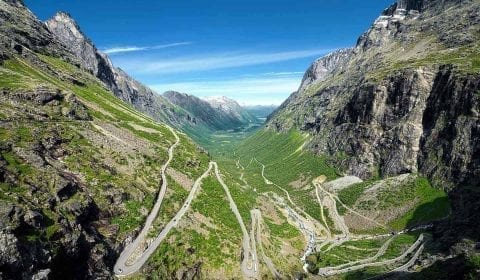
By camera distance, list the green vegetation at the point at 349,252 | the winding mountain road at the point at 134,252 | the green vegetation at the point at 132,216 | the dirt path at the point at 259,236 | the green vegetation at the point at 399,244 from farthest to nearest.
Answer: the green vegetation at the point at 399,244 → the green vegetation at the point at 349,252 → the dirt path at the point at 259,236 → the green vegetation at the point at 132,216 → the winding mountain road at the point at 134,252

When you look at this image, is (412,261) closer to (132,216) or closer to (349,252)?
(349,252)

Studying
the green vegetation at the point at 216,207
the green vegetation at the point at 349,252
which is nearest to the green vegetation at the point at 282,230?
the green vegetation at the point at 349,252

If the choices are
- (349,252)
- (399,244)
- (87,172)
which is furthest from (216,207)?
(399,244)

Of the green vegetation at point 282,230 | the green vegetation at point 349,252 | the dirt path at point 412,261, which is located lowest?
the green vegetation at point 349,252

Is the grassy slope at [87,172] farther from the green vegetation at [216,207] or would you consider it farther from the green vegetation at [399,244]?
the green vegetation at [399,244]

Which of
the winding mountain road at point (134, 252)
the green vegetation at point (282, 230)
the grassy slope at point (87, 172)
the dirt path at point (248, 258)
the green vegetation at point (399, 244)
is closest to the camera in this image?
the grassy slope at point (87, 172)

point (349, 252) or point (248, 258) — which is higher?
point (248, 258)

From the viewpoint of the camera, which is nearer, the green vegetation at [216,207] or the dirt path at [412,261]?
the dirt path at [412,261]

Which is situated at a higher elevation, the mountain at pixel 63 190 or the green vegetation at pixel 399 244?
the mountain at pixel 63 190

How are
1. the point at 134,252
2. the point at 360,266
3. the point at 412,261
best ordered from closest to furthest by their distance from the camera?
1. the point at 134,252
2. the point at 412,261
3. the point at 360,266

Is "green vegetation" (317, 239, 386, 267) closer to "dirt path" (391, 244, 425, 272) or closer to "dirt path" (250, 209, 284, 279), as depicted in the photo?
"dirt path" (391, 244, 425, 272)

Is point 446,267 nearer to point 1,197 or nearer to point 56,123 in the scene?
point 1,197
